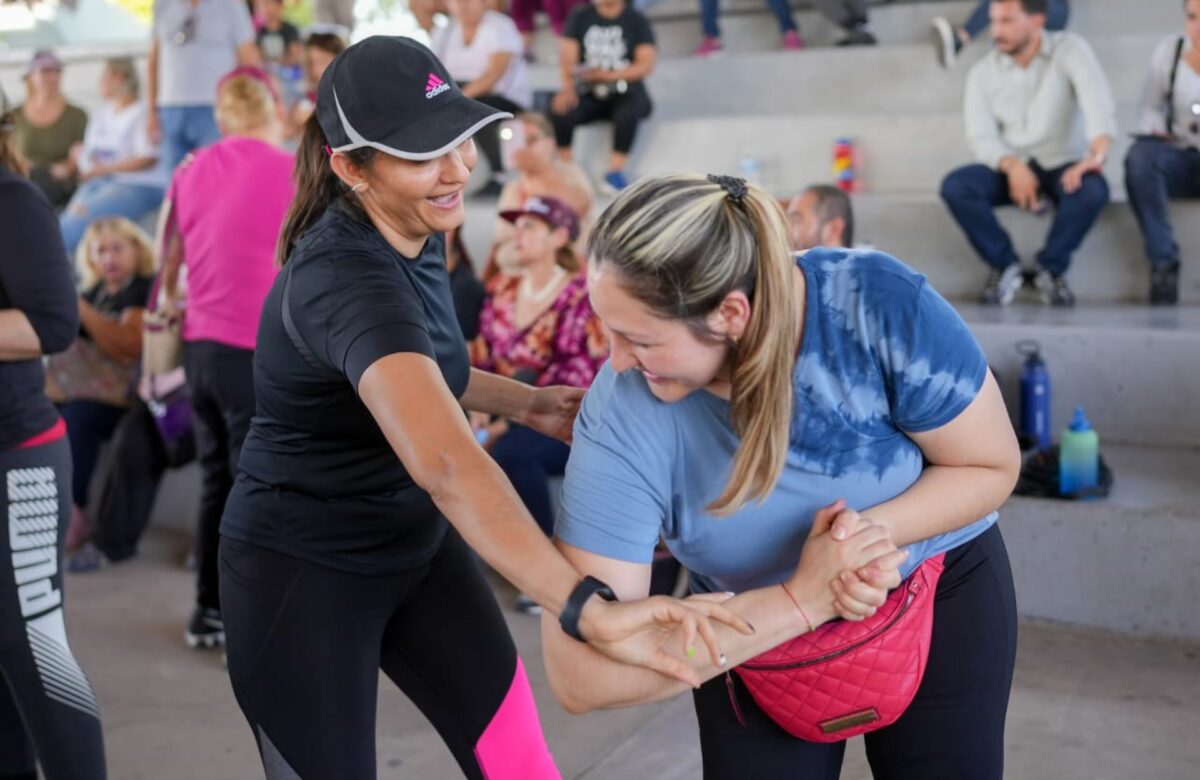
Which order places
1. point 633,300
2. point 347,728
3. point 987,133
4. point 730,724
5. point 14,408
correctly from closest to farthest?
1. point 633,300
2. point 730,724
3. point 347,728
4. point 14,408
5. point 987,133

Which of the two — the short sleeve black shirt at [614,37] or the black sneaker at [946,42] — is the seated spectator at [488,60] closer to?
the short sleeve black shirt at [614,37]

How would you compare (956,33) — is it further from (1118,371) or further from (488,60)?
(1118,371)

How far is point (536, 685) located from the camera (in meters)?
3.94

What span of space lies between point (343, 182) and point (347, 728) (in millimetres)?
841

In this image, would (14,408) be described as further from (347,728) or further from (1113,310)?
(1113,310)

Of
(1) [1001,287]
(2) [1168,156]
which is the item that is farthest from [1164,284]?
(1) [1001,287]

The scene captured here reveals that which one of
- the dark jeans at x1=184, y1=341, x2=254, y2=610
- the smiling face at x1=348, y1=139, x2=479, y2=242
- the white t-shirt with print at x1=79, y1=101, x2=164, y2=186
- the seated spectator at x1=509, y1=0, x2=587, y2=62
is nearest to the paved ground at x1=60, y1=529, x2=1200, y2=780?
the dark jeans at x1=184, y1=341, x2=254, y2=610

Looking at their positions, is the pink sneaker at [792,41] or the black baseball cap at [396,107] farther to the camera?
the pink sneaker at [792,41]

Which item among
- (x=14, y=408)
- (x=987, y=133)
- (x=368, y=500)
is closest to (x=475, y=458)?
(x=368, y=500)

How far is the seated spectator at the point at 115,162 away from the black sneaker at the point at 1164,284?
546cm

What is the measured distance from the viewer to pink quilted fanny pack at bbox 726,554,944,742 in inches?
67.2

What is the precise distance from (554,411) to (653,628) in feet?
2.50

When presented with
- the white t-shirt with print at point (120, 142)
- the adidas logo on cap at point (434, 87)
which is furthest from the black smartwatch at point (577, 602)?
the white t-shirt with print at point (120, 142)

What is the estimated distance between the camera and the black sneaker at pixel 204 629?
4281 mm
